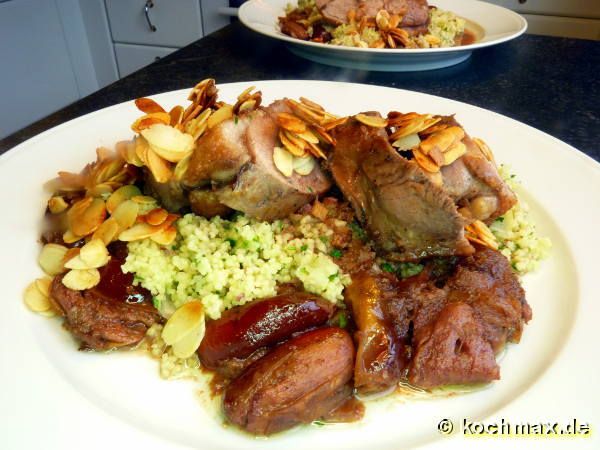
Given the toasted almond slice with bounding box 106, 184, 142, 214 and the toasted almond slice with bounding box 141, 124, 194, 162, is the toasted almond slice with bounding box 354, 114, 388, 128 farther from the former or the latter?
the toasted almond slice with bounding box 106, 184, 142, 214

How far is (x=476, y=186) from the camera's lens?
6.19ft

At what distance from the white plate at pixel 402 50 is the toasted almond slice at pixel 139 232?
2.11m

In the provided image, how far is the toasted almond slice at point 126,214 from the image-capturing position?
1975mm

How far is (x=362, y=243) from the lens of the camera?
201cm

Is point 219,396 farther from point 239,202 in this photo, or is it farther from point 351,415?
point 239,202

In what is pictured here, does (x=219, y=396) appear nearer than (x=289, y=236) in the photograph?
Yes

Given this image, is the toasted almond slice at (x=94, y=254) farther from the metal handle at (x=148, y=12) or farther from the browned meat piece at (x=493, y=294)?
the metal handle at (x=148, y=12)

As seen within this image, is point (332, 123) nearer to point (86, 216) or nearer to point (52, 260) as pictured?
point (86, 216)

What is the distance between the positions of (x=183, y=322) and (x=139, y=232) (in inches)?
16.3

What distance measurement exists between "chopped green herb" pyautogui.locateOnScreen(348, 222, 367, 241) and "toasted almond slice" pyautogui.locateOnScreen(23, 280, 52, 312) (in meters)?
1.15

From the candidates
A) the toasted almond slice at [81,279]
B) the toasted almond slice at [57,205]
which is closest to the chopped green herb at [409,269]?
the toasted almond slice at [81,279]

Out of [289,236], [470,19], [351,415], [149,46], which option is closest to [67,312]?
[289,236]

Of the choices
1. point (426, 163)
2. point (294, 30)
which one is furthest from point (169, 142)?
point (294, 30)

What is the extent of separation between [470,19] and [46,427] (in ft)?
15.3
